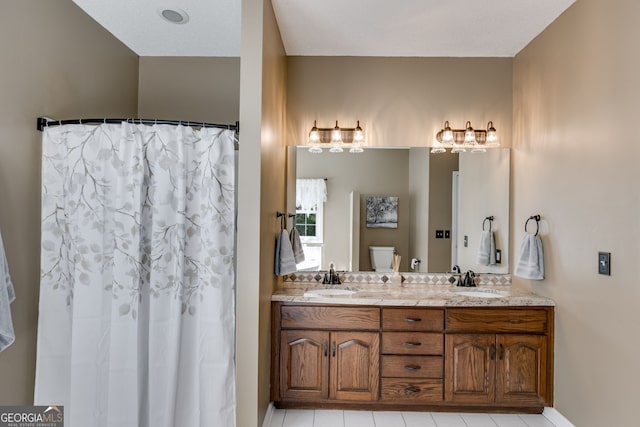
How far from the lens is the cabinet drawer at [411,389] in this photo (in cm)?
293

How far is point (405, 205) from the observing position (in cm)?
355

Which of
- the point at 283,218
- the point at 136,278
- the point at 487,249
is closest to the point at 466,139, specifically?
the point at 487,249

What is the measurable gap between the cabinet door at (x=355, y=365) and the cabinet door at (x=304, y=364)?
6 centimetres

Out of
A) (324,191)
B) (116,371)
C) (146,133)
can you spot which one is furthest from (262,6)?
(116,371)

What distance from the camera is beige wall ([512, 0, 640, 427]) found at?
218 centimetres

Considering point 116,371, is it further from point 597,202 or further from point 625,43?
point 625,43

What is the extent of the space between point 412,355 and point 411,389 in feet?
0.73

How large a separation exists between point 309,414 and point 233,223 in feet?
4.95

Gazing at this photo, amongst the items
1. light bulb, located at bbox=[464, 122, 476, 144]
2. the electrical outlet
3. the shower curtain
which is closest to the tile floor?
the shower curtain

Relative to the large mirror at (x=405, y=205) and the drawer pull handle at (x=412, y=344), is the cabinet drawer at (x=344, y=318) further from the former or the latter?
the large mirror at (x=405, y=205)

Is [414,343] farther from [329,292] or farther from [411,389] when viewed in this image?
[329,292]

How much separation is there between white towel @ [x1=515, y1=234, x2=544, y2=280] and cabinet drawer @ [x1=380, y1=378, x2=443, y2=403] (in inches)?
37.7

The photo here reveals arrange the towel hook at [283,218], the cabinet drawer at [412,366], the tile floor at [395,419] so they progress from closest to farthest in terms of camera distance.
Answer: the tile floor at [395,419] → the cabinet drawer at [412,366] → the towel hook at [283,218]

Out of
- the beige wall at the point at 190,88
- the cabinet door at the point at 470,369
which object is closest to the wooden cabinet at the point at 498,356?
the cabinet door at the point at 470,369
